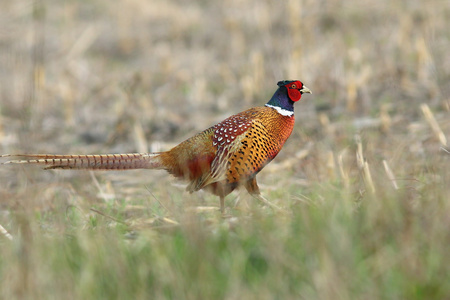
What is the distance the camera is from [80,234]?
329 centimetres

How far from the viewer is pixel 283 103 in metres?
4.21

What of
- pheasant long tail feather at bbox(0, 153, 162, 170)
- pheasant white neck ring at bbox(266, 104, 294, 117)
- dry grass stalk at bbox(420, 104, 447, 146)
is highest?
Result: pheasant white neck ring at bbox(266, 104, 294, 117)

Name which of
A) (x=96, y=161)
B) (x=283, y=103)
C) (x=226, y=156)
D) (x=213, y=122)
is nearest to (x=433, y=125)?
(x=283, y=103)

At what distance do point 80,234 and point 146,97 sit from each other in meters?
5.95

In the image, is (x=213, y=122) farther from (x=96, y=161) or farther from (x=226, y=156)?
(x=96, y=161)

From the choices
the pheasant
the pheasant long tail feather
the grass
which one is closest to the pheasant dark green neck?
the pheasant

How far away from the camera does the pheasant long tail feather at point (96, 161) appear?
148 inches

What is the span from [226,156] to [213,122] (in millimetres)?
4164

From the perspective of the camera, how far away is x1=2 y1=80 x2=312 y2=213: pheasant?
12.9 ft

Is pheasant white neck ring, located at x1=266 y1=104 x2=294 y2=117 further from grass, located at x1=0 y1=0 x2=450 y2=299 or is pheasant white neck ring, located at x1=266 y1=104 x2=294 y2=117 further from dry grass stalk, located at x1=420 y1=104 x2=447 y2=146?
dry grass stalk, located at x1=420 y1=104 x2=447 y2=146

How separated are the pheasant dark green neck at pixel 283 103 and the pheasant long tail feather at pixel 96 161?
81 cm

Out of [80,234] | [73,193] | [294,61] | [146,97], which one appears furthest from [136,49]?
[80,234]

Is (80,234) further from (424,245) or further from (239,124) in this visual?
(424,245)

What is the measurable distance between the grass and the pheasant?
20 centimetres
